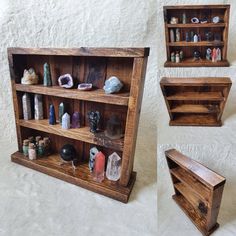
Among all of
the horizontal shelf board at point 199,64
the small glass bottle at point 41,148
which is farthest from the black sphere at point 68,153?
the horizontal shelf board at point 199,64

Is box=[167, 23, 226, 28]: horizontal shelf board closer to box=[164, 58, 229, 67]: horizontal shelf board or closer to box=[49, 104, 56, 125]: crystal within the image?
box=[164, 58, 229, 67]: horizontal shelf board

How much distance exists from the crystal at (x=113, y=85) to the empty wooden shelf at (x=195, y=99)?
21 cm

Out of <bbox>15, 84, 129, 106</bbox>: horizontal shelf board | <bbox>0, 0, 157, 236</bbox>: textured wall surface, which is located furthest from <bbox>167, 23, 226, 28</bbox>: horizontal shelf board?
<bbox>15, 84, 129, 106</bbox>: horizontal shelf board

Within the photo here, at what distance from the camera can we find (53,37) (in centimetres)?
123

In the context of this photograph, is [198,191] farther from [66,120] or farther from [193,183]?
[66,120]

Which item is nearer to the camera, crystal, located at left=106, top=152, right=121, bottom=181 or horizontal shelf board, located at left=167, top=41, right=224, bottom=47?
crystal, located at left=106, top=152, right=121, bottom=181

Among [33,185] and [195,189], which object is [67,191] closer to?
[33,185]

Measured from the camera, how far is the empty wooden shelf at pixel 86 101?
874mm

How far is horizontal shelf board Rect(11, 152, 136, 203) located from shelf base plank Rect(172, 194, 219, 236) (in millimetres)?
192

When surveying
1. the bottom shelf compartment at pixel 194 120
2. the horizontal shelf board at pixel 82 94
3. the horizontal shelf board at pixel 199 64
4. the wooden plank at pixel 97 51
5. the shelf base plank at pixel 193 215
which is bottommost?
the shelf base plank at pixel 193 215

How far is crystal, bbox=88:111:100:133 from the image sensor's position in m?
0.99

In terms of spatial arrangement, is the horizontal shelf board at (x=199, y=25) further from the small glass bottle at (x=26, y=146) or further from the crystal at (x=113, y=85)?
the small glass bottle at (x=26, y=146)

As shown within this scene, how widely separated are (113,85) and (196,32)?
654 millimetres

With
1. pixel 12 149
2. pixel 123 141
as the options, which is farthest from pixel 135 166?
pixel 12 149
